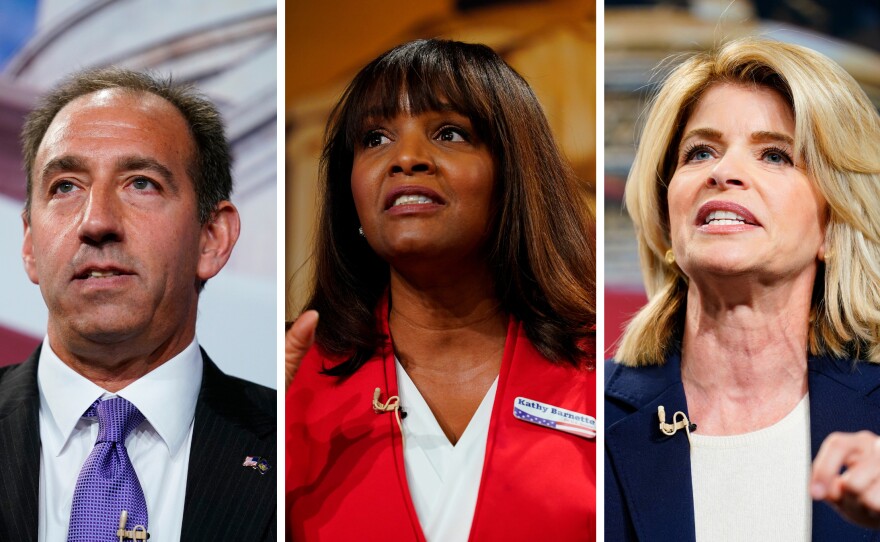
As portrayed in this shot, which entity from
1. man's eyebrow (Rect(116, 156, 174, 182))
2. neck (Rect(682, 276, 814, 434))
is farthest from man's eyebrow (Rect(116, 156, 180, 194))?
neck (Rect(682, 276, 814, 434))

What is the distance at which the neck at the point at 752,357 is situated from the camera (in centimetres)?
290

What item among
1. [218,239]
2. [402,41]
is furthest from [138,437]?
[402,41]

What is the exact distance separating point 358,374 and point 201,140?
2.83ft

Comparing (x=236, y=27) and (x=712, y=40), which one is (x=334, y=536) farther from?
(x=712, y=40)

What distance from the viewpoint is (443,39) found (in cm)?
311

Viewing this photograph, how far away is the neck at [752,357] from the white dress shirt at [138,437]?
4.90 ft

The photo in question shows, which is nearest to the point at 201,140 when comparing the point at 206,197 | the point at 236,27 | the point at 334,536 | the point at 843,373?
the point at 206,197

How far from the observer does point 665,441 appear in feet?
9.51

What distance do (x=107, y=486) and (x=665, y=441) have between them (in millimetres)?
1572

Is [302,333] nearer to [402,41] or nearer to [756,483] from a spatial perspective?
[402,41]

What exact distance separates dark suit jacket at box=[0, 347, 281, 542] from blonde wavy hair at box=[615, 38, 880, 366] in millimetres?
1118

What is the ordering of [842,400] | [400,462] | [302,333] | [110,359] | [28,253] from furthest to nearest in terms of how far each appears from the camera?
[28,253]
[110,359]
[400,462]
[842,400]
[302,333]

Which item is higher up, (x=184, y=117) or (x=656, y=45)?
(x=656, y=45)

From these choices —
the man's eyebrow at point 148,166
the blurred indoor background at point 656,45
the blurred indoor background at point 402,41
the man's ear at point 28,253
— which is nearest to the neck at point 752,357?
the blurred indoor background at point 656,45
